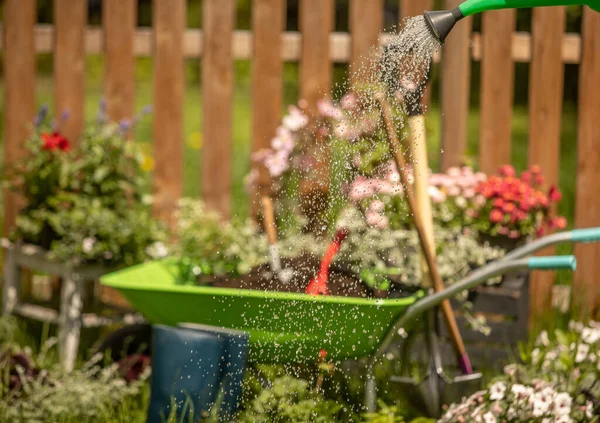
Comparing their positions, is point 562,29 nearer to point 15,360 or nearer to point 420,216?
point 420,216

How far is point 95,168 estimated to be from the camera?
3.39 meters

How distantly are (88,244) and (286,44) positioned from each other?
3.86 ft

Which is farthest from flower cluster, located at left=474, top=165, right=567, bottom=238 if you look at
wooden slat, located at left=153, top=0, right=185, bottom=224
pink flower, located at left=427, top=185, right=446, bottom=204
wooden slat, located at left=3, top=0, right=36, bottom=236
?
wooden slat, located at left=3, top=0, right=36, bottom=236

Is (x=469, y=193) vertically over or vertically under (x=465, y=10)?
under

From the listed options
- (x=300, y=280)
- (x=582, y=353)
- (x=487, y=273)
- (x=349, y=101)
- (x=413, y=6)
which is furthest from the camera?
(x=413, y=6)

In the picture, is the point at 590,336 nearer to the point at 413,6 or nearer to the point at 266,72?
the point at 413,6

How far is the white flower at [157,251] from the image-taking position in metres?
3.28

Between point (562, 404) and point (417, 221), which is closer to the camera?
point (562, 404)

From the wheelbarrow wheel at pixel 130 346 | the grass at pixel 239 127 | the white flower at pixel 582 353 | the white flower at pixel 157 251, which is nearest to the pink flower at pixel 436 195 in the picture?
the grass at pixel 239 127

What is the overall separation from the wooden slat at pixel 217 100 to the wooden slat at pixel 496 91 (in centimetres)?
103

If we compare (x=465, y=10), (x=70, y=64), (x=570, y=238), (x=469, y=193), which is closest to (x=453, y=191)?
(x=469, y=193)

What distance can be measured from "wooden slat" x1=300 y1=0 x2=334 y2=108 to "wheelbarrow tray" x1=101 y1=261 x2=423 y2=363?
138 centimetres

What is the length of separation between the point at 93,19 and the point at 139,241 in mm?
7632

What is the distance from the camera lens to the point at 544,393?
2.16m
